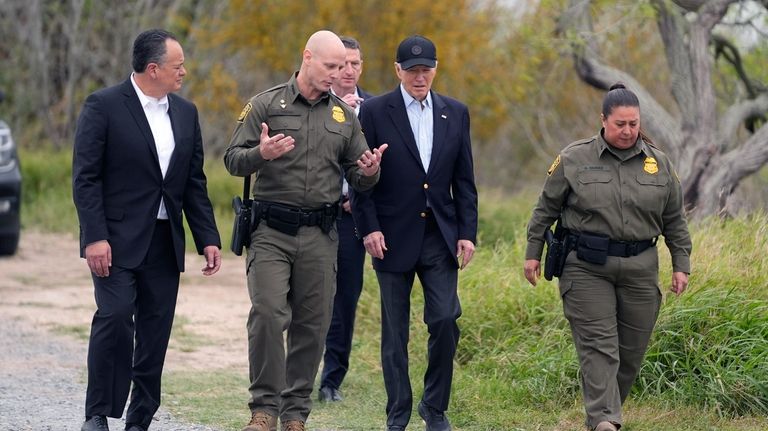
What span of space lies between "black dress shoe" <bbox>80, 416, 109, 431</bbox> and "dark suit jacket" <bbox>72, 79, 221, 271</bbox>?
743 millimetres

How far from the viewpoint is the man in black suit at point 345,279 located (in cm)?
773

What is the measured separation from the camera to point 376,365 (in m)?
8.88

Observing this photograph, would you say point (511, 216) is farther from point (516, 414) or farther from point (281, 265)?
point (281, 265)

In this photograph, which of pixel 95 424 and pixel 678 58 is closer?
pixel 95 424

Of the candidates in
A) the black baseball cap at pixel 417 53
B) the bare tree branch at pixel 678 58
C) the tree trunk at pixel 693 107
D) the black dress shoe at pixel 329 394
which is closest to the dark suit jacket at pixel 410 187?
the black baseball cap at pixel 417 53

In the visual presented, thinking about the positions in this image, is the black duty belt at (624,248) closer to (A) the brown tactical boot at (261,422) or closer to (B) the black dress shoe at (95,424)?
(A) the brown tactical boot at (261,422)

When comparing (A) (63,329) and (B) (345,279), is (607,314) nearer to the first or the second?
(B) (345,279)

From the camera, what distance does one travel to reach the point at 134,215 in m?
6.24

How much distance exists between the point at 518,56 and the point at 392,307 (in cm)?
1097

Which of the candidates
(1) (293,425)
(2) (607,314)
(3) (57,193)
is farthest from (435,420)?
(3) (57,193)

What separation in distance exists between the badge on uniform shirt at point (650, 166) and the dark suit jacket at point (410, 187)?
2.98 ft

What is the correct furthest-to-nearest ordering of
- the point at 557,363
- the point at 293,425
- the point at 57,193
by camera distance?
the point at 57,193 → the point at 557,363 → the point at 293,425

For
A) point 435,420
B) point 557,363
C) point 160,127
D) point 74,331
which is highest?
point 160,127

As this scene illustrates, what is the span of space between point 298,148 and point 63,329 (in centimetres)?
463
